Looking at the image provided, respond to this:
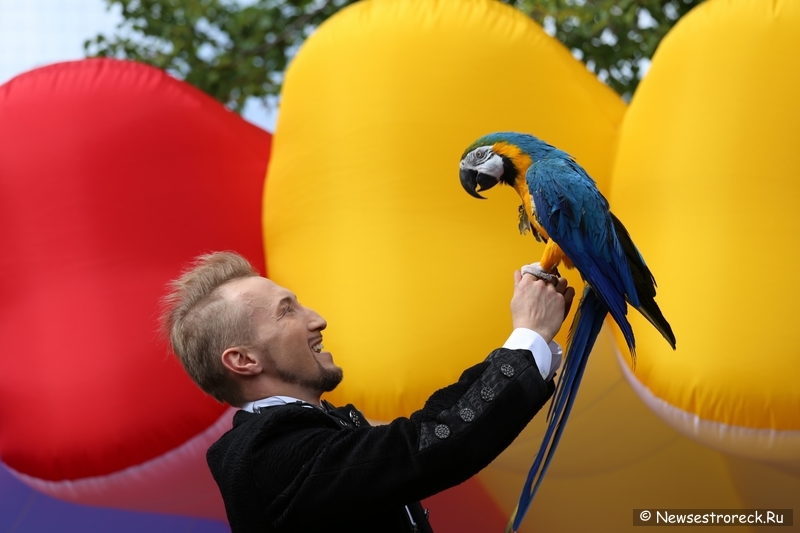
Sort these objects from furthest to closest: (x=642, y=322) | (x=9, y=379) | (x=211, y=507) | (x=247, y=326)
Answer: (x=211, y=507) < (x=9, y=379) < (x=642, y=322) < (x=247, y=326)

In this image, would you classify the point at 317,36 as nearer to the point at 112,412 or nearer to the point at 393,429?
the point at 112,412

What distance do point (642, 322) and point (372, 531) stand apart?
3.61 feet

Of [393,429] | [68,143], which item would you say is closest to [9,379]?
[68,143]

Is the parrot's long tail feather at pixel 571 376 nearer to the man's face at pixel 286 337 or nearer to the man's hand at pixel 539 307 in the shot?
the man's hand at pixel 539 307

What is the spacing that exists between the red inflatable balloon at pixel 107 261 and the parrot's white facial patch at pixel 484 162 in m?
1.17

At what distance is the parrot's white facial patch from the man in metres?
0.19

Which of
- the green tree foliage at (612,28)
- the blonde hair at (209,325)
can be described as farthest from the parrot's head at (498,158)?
the green tree foliage at (612,28)

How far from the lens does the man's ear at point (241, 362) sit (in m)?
1.36

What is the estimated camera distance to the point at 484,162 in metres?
1.41

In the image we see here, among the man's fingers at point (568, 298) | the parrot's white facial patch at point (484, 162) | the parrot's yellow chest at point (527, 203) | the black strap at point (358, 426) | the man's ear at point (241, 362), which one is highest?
the parrot's white facial patch at point (484, 162)

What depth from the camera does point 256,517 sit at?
1.23 metres

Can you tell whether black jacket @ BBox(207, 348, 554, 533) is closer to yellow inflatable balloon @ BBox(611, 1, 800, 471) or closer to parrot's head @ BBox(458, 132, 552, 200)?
parrot's head @ BBox(458, 132, 552, 200)

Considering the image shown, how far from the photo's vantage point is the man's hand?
1.24 metres

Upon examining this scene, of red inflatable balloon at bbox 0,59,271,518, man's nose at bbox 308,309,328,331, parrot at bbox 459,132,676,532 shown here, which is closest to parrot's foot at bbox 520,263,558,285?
parrot at bbox 459,132,676,532
